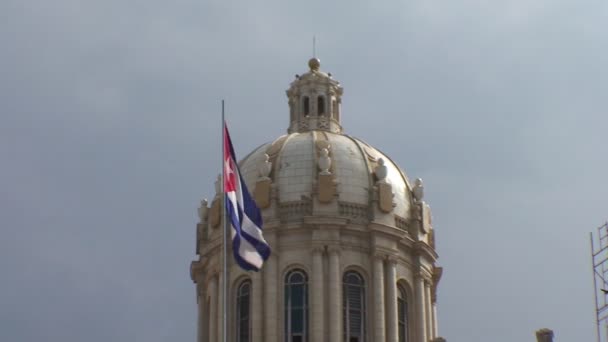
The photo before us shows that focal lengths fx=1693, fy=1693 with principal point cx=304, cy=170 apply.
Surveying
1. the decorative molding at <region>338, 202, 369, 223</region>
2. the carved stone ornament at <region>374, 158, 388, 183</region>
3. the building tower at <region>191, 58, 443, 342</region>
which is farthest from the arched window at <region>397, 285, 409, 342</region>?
the carved stone ornament at <region>374, 158, 388, 183</region>

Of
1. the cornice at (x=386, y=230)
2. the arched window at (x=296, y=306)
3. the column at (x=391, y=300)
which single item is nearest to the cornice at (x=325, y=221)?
the cornice at (x=386, y=230)

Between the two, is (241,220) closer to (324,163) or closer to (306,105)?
(324,163)

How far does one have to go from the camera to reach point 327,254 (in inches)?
3228

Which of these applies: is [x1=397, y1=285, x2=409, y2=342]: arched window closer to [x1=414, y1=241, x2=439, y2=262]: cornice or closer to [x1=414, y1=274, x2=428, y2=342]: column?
[x1=414, y1=274, x2=428, y2=342]: column

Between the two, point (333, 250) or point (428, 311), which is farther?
point (428, 311)

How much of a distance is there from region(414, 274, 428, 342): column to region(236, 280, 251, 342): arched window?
836 centimetres

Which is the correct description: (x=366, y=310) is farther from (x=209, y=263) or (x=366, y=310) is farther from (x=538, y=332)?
(x=538, y=332)

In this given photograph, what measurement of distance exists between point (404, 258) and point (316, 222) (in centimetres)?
509

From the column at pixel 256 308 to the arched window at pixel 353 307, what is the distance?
4.03 metres

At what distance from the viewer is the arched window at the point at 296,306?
80.8 meters

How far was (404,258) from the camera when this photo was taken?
3312 inches

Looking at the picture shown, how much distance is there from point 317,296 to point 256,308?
118 inches

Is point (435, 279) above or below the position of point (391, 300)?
above

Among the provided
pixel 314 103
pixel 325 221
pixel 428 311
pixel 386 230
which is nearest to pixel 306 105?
pixel 314 103
